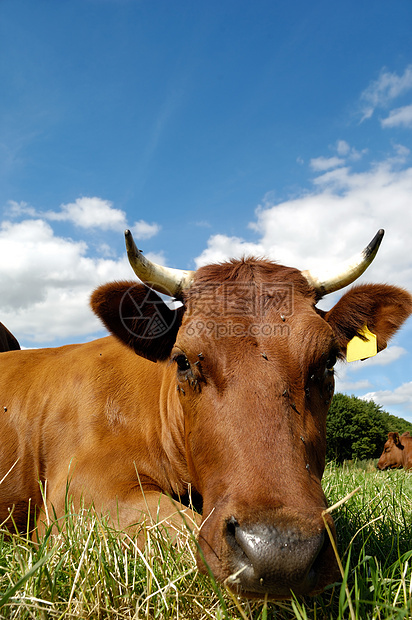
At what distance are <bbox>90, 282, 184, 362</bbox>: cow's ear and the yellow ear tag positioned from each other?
59.6 inches

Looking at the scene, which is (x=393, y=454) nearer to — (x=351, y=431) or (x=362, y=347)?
(x=351, y=431)

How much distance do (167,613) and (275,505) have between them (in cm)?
70

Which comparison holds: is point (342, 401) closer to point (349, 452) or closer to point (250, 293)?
point (349, 452)

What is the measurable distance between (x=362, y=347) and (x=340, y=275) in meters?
0.69

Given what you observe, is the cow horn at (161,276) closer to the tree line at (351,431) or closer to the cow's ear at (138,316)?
the cow's ear at (138,316)

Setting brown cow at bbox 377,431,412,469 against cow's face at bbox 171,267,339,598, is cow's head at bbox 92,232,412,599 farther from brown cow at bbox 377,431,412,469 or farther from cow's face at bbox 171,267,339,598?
brown cow at bbox 377,431,412,469

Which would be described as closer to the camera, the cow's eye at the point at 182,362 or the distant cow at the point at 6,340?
the cow's eye at the point at 182,362

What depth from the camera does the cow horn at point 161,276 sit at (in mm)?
3570

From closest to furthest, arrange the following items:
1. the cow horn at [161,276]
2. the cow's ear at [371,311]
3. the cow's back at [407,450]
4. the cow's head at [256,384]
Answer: the cow's head at [256,384] → the cow horn at [161,276] → the cow's ear at [371,311] → the cow's back at [407,450]

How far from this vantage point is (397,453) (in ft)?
78.6

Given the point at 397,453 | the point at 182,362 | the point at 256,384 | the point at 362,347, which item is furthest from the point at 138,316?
the point at 397,453

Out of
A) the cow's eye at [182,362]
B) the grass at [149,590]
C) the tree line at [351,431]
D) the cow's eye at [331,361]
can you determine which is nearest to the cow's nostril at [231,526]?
the grass at [149,590]

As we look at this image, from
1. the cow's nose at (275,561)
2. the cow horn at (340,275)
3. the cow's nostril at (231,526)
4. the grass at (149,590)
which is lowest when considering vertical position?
the grass at (149,590)

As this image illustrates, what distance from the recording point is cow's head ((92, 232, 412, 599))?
2.05 m
